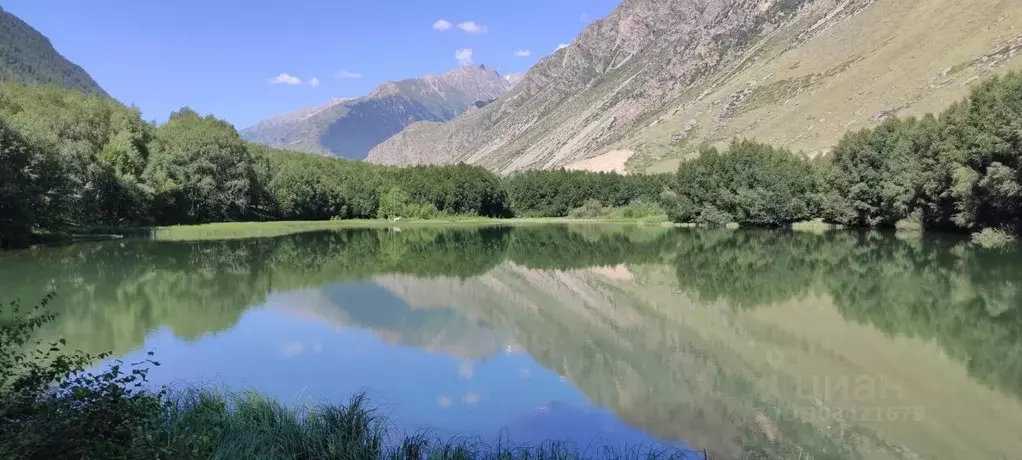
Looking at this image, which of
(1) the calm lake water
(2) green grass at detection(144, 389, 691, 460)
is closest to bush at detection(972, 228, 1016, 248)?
(1) the calm lake water

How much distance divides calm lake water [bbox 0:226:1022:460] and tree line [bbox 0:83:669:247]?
10587 millimetres

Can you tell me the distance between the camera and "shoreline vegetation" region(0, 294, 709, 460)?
6.15 m

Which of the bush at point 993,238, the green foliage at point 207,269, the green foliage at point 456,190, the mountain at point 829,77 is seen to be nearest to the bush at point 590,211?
the green foliage at point 456,190

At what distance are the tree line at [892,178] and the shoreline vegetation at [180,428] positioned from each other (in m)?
45.6

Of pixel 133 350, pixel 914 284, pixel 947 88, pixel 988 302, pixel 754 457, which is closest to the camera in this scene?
pixel 754 457

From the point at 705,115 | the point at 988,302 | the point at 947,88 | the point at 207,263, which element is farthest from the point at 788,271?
the point at 705,115

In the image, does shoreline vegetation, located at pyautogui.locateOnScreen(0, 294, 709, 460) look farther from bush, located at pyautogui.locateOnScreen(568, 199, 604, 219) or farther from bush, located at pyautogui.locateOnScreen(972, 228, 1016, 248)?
bush, located at pyautogui.locateOnScreen(568, 199, 604, 219)

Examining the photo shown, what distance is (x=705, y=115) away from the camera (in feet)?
540

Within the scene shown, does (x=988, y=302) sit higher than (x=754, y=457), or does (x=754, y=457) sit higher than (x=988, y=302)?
(x=754, y=457)

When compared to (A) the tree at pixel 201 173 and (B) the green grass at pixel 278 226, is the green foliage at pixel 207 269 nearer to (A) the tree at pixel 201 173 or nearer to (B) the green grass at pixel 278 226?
(B) the green grass at pixel 278 226

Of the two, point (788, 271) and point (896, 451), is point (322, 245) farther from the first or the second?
point (896, 451)

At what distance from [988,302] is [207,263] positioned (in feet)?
120

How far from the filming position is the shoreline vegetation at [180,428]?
6.15 m

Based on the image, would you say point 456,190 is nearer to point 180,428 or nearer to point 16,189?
point 16,189
